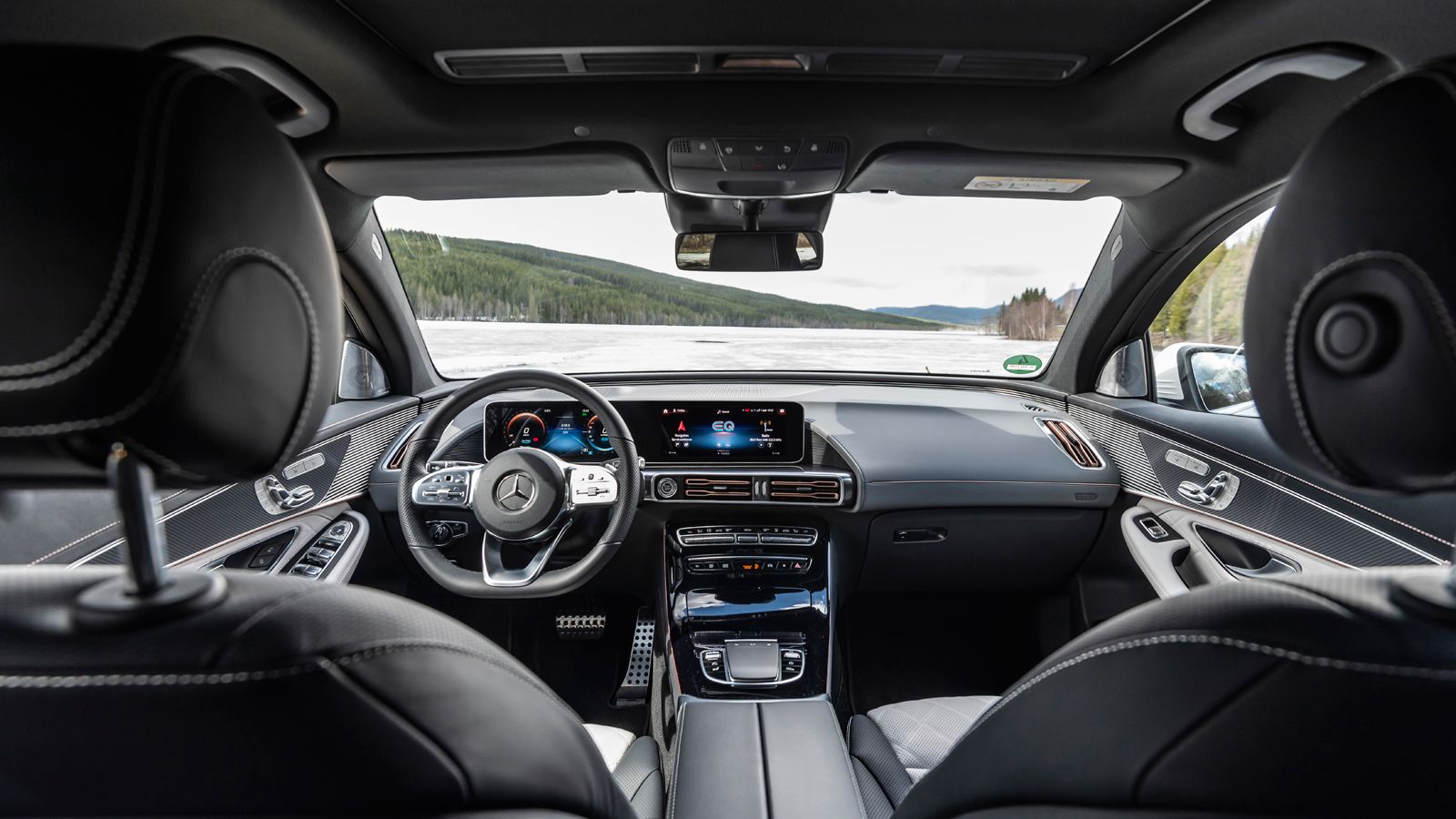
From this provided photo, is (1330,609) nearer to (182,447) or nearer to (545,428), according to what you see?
(182,447)

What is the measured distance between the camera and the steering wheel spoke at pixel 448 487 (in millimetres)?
2254

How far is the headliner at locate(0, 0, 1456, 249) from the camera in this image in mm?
1925

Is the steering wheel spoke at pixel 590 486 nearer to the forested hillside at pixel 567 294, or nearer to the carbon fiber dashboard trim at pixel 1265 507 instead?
the forested hillside at pixel 567 294

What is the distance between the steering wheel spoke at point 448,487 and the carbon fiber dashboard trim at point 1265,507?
2561 millimetres

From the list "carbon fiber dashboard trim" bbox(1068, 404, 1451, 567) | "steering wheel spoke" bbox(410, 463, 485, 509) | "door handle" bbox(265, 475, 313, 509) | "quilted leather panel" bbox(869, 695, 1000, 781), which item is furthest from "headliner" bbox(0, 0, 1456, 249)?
"quilted leather panel" bbox(869, 695, 1000, 781)

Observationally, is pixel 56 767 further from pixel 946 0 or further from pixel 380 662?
pixel 946 0

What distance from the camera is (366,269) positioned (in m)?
3.04

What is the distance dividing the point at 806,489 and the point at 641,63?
1700 millimetres

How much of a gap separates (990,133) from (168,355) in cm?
256

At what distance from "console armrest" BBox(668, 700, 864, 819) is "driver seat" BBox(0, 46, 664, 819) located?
1.28m

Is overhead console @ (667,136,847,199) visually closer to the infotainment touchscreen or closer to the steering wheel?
the infotainment touchscreen

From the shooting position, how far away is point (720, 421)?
3164 millimetres

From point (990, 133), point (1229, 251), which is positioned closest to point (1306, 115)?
point (1229, 251)

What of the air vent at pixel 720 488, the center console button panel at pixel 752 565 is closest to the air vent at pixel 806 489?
the air vent at pixel 720 488
